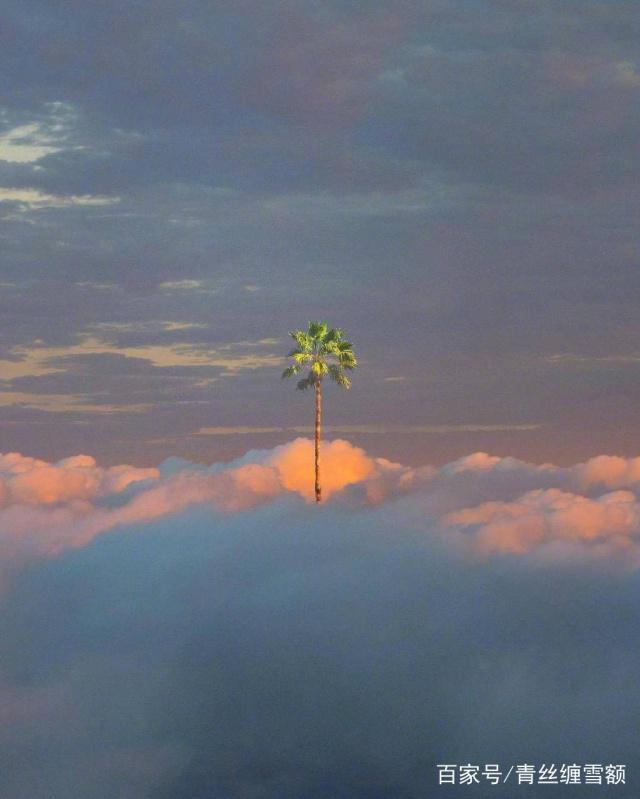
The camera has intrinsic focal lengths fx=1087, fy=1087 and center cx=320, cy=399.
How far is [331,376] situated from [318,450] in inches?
315

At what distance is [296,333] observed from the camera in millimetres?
110250

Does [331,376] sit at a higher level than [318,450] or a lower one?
higher

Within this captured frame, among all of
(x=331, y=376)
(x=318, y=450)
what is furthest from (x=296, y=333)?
(x=318, y=450)

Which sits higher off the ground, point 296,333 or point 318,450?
point 296,333

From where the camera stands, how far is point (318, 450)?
114 m

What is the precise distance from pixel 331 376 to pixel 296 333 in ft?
19.0

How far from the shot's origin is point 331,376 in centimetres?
11169

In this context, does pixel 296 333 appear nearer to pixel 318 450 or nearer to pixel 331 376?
pixel 331 376

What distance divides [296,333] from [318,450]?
1265cm
